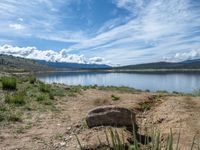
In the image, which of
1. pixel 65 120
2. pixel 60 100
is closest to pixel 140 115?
pixel 65 120

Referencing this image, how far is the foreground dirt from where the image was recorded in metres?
7.89

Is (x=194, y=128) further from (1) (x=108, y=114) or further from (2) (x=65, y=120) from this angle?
(2) (x=65, y=120)

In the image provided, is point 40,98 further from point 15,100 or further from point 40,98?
point 15,100

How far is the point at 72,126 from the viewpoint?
9422 mm

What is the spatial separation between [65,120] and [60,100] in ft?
11.4

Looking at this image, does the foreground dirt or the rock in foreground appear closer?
the foreground dirt

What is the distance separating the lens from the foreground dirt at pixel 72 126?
7891mm

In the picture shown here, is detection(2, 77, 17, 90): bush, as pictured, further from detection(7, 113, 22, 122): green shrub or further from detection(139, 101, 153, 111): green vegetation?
detection(139, 101, 153, 111): green vegetation

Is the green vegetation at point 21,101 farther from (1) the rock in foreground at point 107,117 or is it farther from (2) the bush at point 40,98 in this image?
(1) the rock in foreground at point 107,117

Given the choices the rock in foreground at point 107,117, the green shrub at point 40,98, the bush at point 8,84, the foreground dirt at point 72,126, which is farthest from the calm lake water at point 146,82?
the rock in foreground at point 107,117

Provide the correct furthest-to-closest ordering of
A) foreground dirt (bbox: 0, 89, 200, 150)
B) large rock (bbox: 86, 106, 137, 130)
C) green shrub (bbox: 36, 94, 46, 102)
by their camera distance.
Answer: green shrub (bbox: 36, 94, 46, 102), large rock (bbox: 86, 106, 137, 130), foreground dirt (bbox: 0, 89, 200, 150)

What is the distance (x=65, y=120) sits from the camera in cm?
1016

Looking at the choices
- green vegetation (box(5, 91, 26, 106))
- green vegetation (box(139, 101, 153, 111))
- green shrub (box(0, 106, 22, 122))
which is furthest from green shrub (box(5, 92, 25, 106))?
green vegetation (box(139, 101, 153, 111))

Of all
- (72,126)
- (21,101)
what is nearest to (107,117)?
(72,126)
